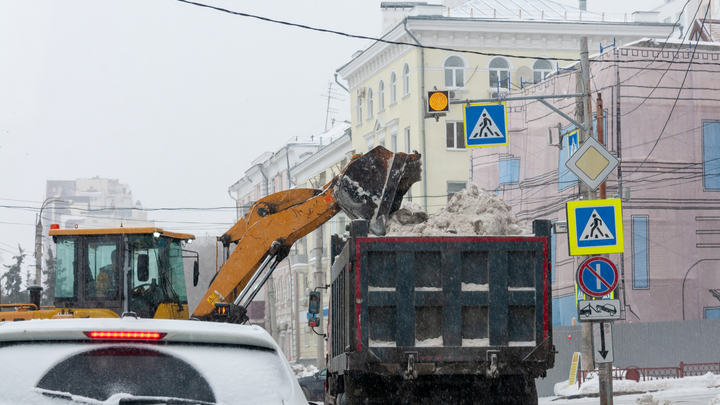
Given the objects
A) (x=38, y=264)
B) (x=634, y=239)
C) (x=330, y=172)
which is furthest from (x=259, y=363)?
(x=330, y=172)

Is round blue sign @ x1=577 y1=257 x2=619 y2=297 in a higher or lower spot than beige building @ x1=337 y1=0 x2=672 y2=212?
lower

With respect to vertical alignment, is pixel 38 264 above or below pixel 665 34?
below

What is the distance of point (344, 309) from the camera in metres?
10.4

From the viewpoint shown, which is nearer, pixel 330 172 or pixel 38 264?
pixel 38 264

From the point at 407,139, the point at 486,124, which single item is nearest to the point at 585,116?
the point at 486,124

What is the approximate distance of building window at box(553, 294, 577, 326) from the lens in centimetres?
3353

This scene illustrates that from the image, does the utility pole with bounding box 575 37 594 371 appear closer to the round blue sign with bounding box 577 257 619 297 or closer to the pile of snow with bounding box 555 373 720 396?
the pile of snow with bounding box 555 373 720 396

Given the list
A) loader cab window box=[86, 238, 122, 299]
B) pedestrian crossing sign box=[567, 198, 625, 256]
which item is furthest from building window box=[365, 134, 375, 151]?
pedestrian crossing sign box=[567, 198, 625, 256]

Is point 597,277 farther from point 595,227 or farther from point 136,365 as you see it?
A: point 136,365

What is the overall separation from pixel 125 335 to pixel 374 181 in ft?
28.6

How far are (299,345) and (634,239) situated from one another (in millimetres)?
33137

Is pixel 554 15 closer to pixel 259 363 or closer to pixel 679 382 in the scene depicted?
pixel 679 382

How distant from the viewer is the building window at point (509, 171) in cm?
3803

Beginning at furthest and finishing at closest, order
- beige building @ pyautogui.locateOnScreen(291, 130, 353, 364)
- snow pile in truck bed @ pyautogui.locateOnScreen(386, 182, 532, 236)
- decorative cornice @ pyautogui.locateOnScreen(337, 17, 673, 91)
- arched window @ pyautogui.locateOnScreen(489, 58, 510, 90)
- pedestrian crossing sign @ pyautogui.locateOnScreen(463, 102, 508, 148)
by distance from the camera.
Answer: beige building @ pyautogui.locateOnScreen(291, 130, 353, 364), arched window @ pyautogui.locateOnScreen(489, 58, 510, 90), decorative cornice @ pyautogui.locateOnScreen(337, 17, 673, 91), pedestrian crossing sign @ pyautogui.locateOnScreen(463, 102, 508, 148), snow pile in truck bed @ pyautogui.locateOnScreen(386, 182, 532, 236)
